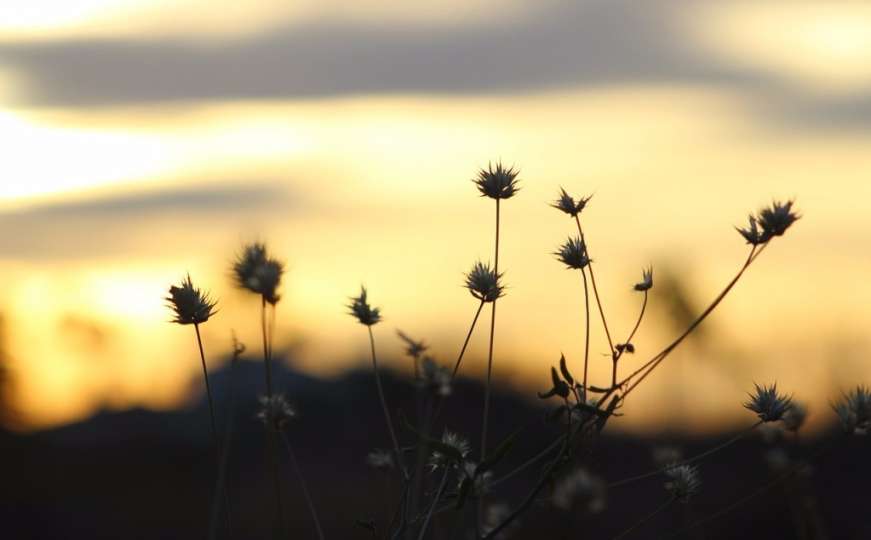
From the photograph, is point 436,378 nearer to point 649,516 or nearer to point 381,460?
point 649,516

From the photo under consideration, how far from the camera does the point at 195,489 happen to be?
79.2 ft

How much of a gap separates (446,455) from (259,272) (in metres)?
0.69

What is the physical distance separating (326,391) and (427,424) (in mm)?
42249

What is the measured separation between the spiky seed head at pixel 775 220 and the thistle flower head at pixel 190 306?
5.03 feet

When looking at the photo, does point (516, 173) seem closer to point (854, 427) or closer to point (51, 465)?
point (854, 427)

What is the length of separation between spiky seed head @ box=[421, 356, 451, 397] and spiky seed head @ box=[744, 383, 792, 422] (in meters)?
1.17

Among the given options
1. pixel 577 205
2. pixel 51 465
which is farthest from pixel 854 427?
pixel 51 465

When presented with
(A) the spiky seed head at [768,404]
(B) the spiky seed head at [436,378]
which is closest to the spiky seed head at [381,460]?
(A) the spiky seed head at [768,404]

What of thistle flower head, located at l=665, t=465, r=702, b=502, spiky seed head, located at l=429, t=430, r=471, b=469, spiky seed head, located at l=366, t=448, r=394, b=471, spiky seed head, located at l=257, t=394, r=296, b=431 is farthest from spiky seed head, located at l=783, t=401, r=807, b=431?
spiky seed head, located at l=257, t=394, r=296, b=431

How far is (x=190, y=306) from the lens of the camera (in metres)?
4.09

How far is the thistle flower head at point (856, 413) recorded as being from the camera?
4.23 meters

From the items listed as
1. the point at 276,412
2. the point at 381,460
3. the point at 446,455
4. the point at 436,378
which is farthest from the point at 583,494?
the point at 381,460

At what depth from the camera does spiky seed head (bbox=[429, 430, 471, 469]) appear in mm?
4043

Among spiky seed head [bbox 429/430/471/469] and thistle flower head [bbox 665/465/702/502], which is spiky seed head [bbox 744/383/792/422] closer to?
thistle flower head [bbox 665/465/702/502]
